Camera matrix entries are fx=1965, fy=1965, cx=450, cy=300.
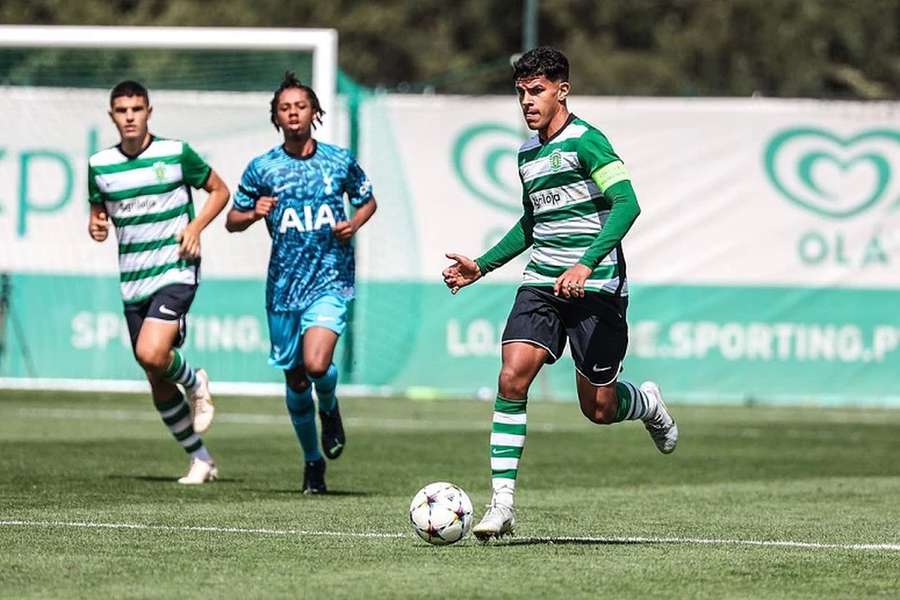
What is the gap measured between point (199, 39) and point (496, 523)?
488 inches

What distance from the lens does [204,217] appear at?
1185cm

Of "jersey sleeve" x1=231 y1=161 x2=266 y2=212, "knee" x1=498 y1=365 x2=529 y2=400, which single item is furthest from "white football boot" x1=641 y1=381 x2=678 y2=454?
"jersey sleeve" x1=231 y1=161 x2=266 y2=212

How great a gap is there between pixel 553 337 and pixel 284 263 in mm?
2809

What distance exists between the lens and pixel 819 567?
818cm

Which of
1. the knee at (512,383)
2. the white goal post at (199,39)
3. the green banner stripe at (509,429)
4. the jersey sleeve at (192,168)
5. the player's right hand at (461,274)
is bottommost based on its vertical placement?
the green banner stripe at (509,429)

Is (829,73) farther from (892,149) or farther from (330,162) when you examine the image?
(330,162)

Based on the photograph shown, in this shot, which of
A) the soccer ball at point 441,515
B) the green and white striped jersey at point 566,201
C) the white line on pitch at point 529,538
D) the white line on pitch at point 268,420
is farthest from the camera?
the white line on pitch at point 268,420

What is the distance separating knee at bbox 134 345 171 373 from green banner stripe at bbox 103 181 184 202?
92 centimetres

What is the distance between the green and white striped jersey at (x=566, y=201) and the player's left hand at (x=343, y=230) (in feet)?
7.51

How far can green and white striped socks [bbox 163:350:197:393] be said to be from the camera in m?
12.2

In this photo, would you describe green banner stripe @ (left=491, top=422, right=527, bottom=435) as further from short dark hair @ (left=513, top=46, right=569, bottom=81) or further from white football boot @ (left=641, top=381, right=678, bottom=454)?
short dark hair @ (left=513, top=46, right=569, bottom=81)

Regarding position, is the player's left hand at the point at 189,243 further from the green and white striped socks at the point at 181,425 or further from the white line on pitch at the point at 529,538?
the white line on pitch at the point at 529,538

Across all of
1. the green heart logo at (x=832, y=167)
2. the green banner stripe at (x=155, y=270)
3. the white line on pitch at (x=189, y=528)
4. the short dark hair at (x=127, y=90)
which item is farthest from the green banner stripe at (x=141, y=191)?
the green heart logo at (x=832, y=167)

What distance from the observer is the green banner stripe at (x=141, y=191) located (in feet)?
39.2
